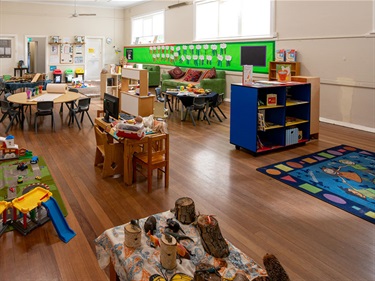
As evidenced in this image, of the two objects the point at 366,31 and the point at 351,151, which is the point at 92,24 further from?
the point at 351,151

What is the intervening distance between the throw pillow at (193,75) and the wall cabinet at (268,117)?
534 centimetres

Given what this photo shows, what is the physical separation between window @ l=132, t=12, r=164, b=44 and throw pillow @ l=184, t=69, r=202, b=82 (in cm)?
321

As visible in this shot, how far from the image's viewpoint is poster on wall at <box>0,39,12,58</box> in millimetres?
13909

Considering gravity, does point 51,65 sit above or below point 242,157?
above

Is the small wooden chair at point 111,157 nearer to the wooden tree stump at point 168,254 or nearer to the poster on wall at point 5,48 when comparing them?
the wooden tree stump at point 168,254

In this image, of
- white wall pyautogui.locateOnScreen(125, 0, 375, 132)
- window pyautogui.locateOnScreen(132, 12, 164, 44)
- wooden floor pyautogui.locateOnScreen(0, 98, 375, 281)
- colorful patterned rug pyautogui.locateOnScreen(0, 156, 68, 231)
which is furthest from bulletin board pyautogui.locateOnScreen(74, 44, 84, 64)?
colorful patterned rug pyautogui.locateOnScreen(0, 156, 68, 231)

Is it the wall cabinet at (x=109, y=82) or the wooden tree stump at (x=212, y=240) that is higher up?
the wall cabinet at (x=109, y=82)

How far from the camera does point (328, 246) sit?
271 cm

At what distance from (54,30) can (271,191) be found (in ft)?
47.4

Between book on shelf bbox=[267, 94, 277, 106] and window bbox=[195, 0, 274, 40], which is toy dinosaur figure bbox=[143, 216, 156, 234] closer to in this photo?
book on shelf bbox=[267, 94, 277, 106]

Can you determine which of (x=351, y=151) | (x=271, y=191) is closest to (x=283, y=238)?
(x=271, y=191)

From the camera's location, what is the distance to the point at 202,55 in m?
11.0

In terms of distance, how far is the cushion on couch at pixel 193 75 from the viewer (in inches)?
423

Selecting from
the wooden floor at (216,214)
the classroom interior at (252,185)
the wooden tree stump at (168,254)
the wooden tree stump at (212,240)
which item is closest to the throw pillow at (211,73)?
the classroom interior at (252,185)
